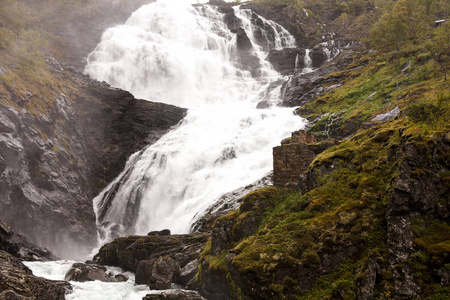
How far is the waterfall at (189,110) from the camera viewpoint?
24250 millimetres

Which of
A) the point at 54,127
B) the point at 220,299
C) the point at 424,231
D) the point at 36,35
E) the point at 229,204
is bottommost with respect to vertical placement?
the point at 220,299

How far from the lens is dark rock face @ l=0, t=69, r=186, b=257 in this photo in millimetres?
22344

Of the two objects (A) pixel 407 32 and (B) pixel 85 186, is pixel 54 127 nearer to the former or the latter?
(B) pixel 85 186

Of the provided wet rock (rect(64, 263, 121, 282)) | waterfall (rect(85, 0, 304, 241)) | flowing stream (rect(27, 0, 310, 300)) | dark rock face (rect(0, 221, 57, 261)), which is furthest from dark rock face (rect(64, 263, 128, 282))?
waterfall (rect(85, 0, 304, 241))

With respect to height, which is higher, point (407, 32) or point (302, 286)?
point (407, 32)

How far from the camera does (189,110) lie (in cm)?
3788

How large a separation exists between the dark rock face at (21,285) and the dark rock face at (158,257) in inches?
147

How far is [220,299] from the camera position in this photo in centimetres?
1043

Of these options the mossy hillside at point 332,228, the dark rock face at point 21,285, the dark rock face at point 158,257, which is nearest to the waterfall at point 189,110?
the dark rock face at point 158,257

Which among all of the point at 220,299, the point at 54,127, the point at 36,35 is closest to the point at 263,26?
the point at 36,35

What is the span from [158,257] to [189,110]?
24.7m

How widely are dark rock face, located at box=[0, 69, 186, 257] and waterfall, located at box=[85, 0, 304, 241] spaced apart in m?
2.04

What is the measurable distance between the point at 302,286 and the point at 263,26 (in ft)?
183

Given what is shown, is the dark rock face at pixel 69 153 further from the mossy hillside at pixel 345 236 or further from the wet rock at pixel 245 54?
the mossy hillside at pixel 345 236
